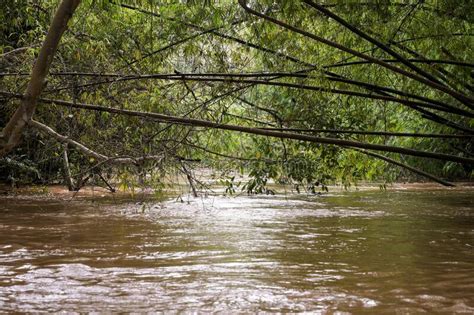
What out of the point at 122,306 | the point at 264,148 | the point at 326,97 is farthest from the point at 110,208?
the point at 122,306

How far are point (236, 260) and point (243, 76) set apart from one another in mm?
1680

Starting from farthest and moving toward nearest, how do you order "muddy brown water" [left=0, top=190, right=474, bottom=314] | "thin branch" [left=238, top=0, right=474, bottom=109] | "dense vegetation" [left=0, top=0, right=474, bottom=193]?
"dense vegetation" [left=0, top=0, right=474, bottom=193] → "thin branch" [left=238, top=0, right=474, bottom=109] → "muddy brown water" [left=0, top=190, right=474, bottom=314]

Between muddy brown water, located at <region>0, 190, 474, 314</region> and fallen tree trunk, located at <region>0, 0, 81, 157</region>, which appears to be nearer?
fallen tree trunk, located at <region>0, 0, 81, 157</region>

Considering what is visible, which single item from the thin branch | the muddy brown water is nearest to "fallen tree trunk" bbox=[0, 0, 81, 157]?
the muddy brown water

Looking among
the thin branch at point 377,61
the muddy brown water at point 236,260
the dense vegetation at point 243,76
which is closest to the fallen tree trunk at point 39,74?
the muddy brown water at point 236,260

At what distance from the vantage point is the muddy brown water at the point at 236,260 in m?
3.73

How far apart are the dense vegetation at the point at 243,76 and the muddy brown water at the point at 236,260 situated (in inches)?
28.3

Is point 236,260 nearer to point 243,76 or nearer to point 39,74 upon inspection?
point 243,76

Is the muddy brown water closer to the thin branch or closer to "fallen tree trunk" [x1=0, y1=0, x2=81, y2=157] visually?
"fallen tree trunk" [x1=0, y1=0, x2=81, y2=157]

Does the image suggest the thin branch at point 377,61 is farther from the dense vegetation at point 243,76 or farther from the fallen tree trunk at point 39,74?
the fallen tree trunk at point 39,74

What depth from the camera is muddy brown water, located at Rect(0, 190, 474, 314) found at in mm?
3732

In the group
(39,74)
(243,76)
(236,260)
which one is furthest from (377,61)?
(39,74)

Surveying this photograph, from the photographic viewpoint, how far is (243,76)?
552cm

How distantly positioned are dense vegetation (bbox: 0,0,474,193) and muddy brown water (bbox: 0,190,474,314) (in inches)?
28.3
